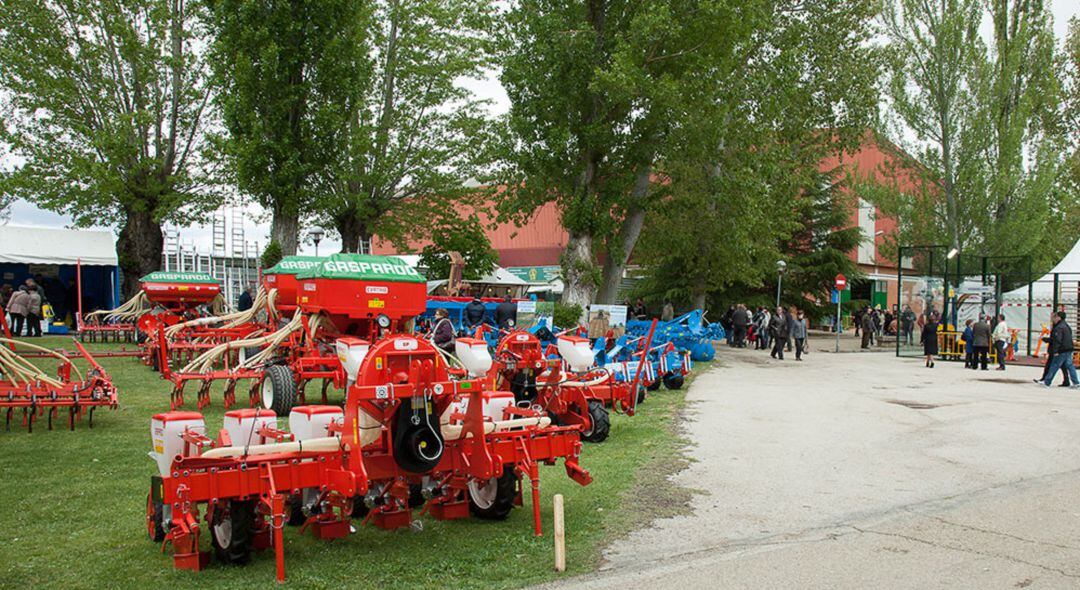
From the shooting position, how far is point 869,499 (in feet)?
25.9

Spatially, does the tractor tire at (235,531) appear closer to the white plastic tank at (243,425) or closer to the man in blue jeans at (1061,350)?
the white plastic tank at (243,425)

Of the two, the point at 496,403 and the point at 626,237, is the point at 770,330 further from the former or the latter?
the point at 496,403

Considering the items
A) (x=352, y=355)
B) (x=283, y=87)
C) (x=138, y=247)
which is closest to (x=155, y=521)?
(x=352, y=355)

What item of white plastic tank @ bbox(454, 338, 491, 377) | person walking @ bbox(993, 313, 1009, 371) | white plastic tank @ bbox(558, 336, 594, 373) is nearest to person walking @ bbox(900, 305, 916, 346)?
person walking @ bbox(993, 313, 1009, 371)

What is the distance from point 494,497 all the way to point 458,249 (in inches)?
943

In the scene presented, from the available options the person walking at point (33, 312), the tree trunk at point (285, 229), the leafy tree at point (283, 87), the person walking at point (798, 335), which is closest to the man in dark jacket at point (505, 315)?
the tree trunk at point (285, 229)

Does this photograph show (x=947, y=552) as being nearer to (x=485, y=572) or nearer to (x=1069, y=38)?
(x=485, y=572)

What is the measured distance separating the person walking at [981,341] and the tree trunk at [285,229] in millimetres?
18808

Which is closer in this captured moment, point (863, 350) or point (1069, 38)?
point (863, 350)

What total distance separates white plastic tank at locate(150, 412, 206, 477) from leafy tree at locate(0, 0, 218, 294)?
2395cm

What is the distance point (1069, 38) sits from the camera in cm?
4141

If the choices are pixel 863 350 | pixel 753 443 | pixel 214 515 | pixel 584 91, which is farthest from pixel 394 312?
pixel 863 350

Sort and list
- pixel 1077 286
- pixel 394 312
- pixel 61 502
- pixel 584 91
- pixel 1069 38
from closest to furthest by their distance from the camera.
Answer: pixel 61 502
pixel 394 312
pixel 584 91
pixel 1077 286
pixel 1069 38

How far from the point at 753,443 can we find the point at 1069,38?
41.1 m
